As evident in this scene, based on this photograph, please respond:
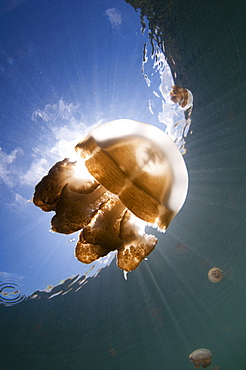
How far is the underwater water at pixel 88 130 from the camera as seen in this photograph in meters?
4.79

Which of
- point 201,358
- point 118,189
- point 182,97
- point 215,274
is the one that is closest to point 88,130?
point 182,97

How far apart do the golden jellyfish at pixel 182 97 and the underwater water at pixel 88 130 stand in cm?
15

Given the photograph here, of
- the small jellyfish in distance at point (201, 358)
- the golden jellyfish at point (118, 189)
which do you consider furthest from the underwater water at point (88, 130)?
the small jellyfish in distance at point (201, 358)

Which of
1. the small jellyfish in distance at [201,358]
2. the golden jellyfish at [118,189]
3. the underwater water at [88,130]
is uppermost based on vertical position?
the underwater water at [88,130]

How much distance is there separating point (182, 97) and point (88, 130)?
279 centimetres

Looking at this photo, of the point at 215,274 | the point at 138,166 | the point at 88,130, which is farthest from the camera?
the point at 215,274

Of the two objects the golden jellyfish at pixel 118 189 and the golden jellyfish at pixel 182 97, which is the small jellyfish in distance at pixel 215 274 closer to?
the golden jellyfish at pixel 182 97

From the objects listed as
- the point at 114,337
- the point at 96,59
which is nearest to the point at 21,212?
the point at 96,59

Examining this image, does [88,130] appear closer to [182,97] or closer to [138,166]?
[182,97]

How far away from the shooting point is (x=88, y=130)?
20.5 feet

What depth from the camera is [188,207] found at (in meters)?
9.71

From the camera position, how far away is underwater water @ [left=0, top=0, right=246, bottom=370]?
4793 millimetres

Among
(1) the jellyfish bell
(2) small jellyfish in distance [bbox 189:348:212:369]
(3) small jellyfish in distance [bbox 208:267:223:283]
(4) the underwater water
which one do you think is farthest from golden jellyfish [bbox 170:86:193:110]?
(3) small jellyfish in distance [bbox 208:267:223:283]

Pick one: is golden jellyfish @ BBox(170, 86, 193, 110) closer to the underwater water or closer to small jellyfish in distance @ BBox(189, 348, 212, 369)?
the underwater water
